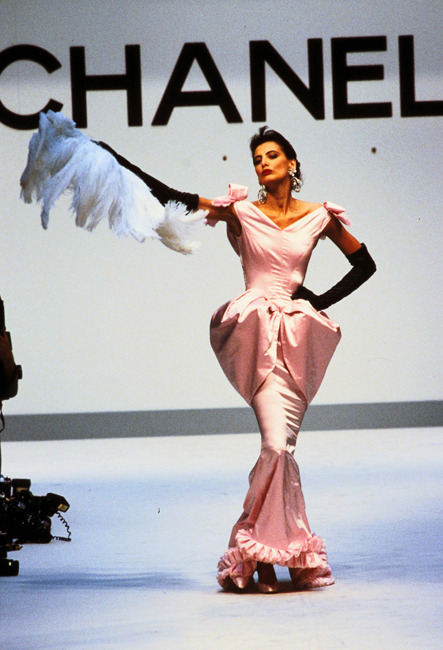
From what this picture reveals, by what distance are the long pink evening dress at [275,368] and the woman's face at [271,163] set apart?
0.09m

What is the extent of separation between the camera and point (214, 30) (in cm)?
813

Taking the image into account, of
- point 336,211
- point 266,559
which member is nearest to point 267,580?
point 266,559

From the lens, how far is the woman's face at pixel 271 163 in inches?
139

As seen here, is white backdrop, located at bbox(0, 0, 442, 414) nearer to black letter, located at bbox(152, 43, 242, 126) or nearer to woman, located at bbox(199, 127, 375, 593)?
black letter, located at bbox(152, 43, 242, 126)

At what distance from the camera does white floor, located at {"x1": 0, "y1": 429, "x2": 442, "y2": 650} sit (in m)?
2.70

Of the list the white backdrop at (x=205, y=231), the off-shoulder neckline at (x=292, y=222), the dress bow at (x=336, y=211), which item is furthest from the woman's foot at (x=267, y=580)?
the white backdrop at (x=205, y=231)

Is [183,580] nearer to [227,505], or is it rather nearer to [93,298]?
[227,505]

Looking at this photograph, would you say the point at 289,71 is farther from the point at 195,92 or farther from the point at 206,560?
the point at 206,560

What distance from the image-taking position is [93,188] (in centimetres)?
317

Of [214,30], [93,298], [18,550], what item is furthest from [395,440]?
[18,550]

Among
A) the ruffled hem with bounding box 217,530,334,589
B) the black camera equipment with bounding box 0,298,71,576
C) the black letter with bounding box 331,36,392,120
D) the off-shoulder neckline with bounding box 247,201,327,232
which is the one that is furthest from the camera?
the black letter with bounding box 331,36,392,120

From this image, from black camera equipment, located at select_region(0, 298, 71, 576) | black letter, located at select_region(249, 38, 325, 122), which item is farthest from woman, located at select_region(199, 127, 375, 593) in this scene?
black letter, located at select_region(249, 38, 325, 122)

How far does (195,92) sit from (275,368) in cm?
518

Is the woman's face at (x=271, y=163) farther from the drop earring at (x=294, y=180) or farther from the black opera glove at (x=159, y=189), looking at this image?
the black opera glove at (x=159, y=189)
